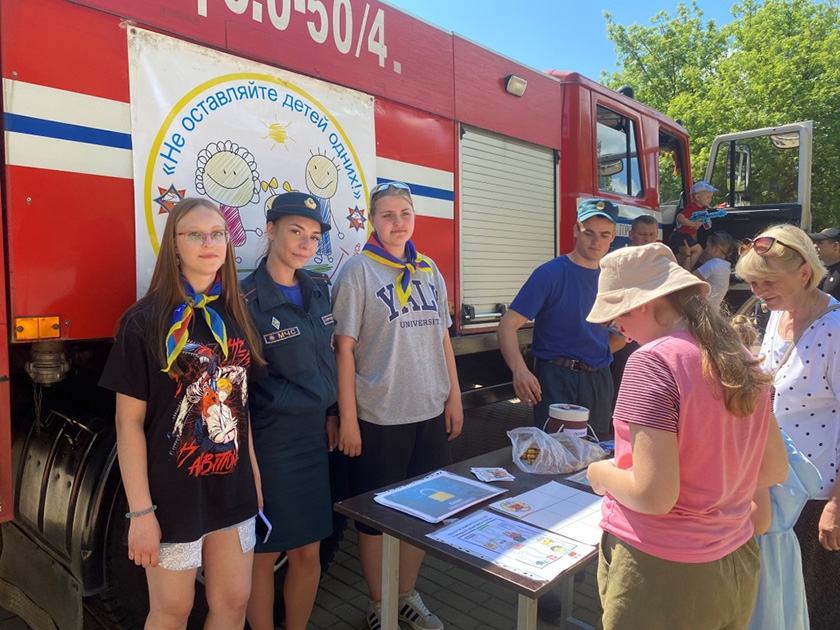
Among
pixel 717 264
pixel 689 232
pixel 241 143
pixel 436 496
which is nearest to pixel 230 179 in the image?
pixel 241 143

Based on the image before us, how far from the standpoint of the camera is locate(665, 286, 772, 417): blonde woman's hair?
49.4 inches

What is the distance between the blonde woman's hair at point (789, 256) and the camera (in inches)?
78.7

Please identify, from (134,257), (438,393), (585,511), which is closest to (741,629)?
(585,511)

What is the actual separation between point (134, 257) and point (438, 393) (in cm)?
127

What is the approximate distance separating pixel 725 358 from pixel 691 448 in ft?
0.67

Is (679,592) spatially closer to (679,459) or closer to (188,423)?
(679,459)

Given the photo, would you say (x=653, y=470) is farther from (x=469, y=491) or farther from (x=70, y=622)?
(x=70, y=622)

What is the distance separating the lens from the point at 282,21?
2572 millimetres

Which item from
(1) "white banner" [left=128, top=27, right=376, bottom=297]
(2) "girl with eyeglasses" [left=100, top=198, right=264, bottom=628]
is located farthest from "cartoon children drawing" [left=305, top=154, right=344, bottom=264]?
(2) "girl with eyeglasses" [left=100, top=198, right=264, bottom=628]

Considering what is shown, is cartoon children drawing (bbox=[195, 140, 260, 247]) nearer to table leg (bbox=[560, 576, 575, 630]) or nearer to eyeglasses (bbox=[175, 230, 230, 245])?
eyeglasses (bbox=[175, 230, 230, 245])

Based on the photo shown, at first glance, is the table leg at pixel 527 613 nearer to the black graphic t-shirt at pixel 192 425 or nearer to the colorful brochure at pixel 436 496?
the colorful brochure at pixel 436 496

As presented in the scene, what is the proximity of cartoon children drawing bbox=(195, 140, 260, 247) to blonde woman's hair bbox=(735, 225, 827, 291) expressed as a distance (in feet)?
5.98

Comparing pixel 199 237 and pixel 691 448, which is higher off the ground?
pixel 199 237

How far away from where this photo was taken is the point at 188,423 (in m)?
1.76
